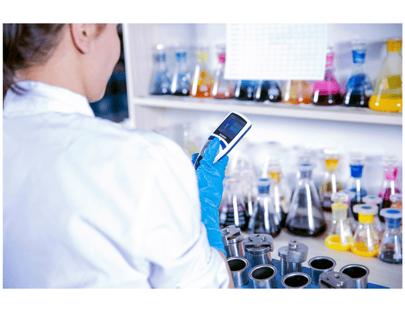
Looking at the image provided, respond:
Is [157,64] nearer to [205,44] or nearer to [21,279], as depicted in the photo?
[205,44]

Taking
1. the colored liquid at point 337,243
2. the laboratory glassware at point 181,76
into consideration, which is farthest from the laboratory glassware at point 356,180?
the laboratory glassware at point 181,76

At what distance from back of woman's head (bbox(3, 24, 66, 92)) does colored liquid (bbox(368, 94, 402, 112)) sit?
1053 mm

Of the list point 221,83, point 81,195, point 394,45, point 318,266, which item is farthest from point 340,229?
point 81,195

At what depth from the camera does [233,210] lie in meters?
1.59

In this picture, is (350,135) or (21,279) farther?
(350,135)

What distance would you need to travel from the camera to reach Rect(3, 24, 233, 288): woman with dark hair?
63 cm

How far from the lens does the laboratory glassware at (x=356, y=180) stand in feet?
5.08

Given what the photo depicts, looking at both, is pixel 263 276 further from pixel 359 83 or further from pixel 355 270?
pixel 359 83

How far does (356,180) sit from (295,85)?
449mm

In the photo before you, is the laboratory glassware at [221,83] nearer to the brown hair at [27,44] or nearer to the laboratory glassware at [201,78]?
the laboratory glassware at [201,78]

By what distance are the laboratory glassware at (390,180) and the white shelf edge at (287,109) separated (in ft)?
0.67

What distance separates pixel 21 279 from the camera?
2.37ft
